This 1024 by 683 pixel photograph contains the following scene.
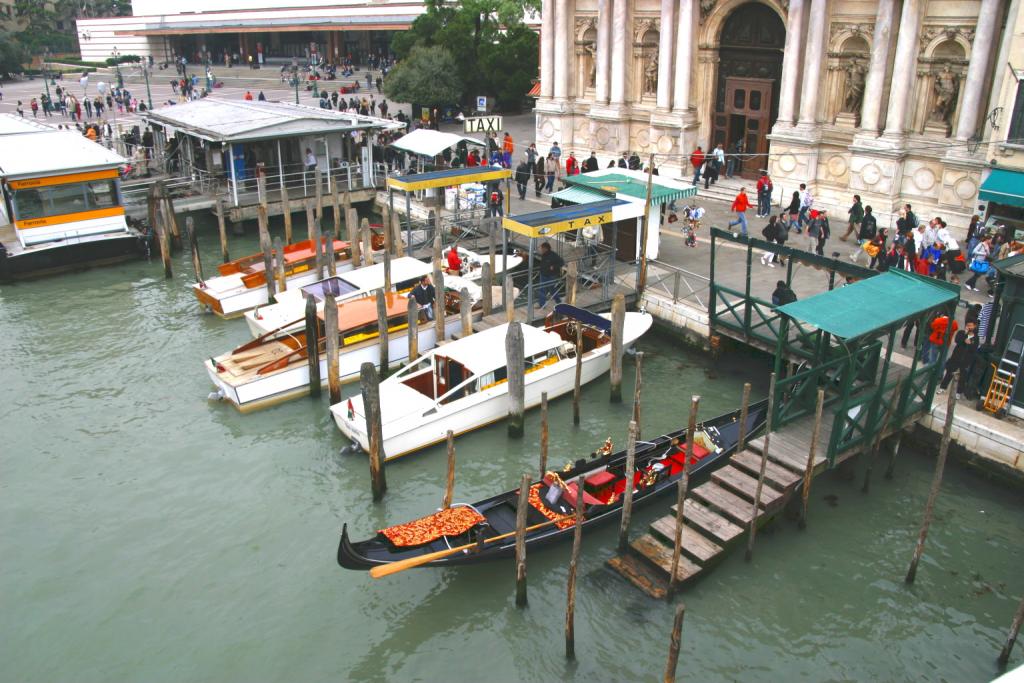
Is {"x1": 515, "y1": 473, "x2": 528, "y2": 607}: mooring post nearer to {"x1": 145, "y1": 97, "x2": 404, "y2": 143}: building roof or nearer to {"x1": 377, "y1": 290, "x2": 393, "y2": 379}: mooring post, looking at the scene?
{"x1": 377, "y1": 290, "x2": 393, "y2": 379}: mooring post

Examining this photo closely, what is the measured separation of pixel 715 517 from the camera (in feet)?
42.1

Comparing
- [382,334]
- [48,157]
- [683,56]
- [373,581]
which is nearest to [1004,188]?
[683,56]

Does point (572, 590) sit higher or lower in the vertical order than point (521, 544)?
lower

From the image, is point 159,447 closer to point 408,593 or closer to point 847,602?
point 408,593

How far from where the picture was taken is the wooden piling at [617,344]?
17156mm

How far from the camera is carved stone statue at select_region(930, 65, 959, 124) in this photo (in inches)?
Result: 932

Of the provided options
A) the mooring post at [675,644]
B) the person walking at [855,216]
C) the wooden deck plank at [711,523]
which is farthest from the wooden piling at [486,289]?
the mooring post at [675,644]

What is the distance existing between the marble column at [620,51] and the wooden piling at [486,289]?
14.5 m

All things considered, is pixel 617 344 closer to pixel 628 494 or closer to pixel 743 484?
pixel 743 484

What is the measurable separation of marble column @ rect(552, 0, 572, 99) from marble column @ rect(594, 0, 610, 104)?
1574mm

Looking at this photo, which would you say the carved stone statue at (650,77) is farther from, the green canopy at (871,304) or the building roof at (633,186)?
the green canopy at (871,304)

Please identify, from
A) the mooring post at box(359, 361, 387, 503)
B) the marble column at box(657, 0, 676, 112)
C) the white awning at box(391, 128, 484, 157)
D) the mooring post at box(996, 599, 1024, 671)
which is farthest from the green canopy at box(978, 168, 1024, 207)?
the mooring post at box(359, 361, 387, 503)

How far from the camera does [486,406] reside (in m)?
16.4

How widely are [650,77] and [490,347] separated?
18.6 metres
